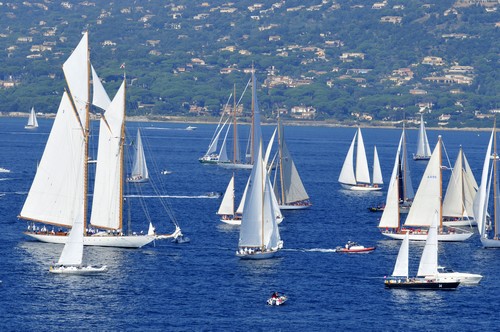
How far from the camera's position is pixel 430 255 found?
89500 mm

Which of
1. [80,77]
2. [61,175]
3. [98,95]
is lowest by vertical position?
[61,175]

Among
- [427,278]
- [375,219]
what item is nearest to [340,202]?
[375,219]

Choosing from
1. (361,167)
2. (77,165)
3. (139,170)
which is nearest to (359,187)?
(361,167)

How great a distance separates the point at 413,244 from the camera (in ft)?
359

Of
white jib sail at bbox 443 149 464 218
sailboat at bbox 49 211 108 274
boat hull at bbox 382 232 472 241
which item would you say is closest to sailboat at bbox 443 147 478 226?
white jib sail at bbox 443 149 464 218

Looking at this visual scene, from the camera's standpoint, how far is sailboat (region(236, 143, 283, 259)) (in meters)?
98.4

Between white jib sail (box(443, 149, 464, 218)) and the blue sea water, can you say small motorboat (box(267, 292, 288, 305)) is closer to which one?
the blue sea water

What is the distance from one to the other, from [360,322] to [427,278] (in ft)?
35.7

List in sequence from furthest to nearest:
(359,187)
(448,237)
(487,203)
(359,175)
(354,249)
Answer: (359,175)
(359,187)
(448,237)
(487,203)
(354,249)

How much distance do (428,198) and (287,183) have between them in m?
23.2

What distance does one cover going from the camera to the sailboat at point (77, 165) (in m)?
103

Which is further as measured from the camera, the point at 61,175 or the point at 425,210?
the point at 425,210

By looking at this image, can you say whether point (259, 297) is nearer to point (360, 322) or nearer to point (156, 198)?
point (360, 322)

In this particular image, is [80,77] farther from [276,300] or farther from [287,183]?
[287,183]
